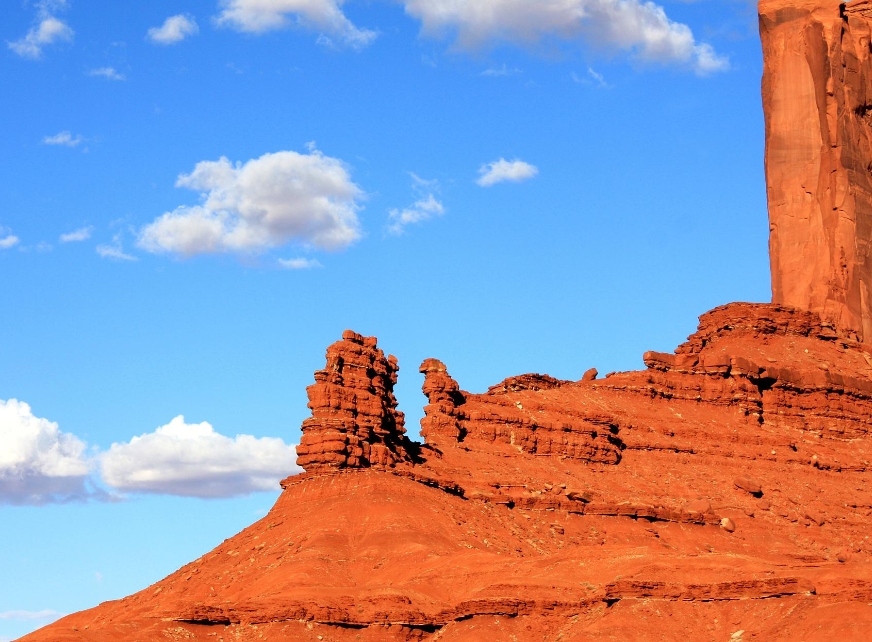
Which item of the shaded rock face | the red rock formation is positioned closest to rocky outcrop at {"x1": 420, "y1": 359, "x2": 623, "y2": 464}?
the red rock formation

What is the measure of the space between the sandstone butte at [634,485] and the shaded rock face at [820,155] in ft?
0.44

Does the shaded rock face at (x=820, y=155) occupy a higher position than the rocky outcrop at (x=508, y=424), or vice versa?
the shaded rock face at (x=820, y=155)

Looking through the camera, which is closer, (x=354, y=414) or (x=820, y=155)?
(x=354, y=414)

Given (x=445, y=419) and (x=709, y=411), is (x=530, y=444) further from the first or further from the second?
(x=709, y=411)

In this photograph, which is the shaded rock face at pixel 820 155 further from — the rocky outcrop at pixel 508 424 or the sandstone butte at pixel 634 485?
the rocky outcrop at pixel 508 424

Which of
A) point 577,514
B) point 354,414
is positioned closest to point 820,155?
point 577,514

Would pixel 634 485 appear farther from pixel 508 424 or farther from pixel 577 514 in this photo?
pixel 577 514

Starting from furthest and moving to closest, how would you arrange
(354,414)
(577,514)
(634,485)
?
(634,485)
(577,514)
(354,414)

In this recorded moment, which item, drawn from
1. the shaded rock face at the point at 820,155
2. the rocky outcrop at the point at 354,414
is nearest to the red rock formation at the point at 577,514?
the rocky outcrop at the point at 354,414

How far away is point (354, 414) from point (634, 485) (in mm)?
15000

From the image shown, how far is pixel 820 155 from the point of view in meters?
106

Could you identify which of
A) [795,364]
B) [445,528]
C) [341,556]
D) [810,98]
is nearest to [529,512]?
[445,528]

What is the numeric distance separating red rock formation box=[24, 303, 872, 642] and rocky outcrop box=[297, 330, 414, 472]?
92mm

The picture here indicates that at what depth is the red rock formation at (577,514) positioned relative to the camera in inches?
2146
